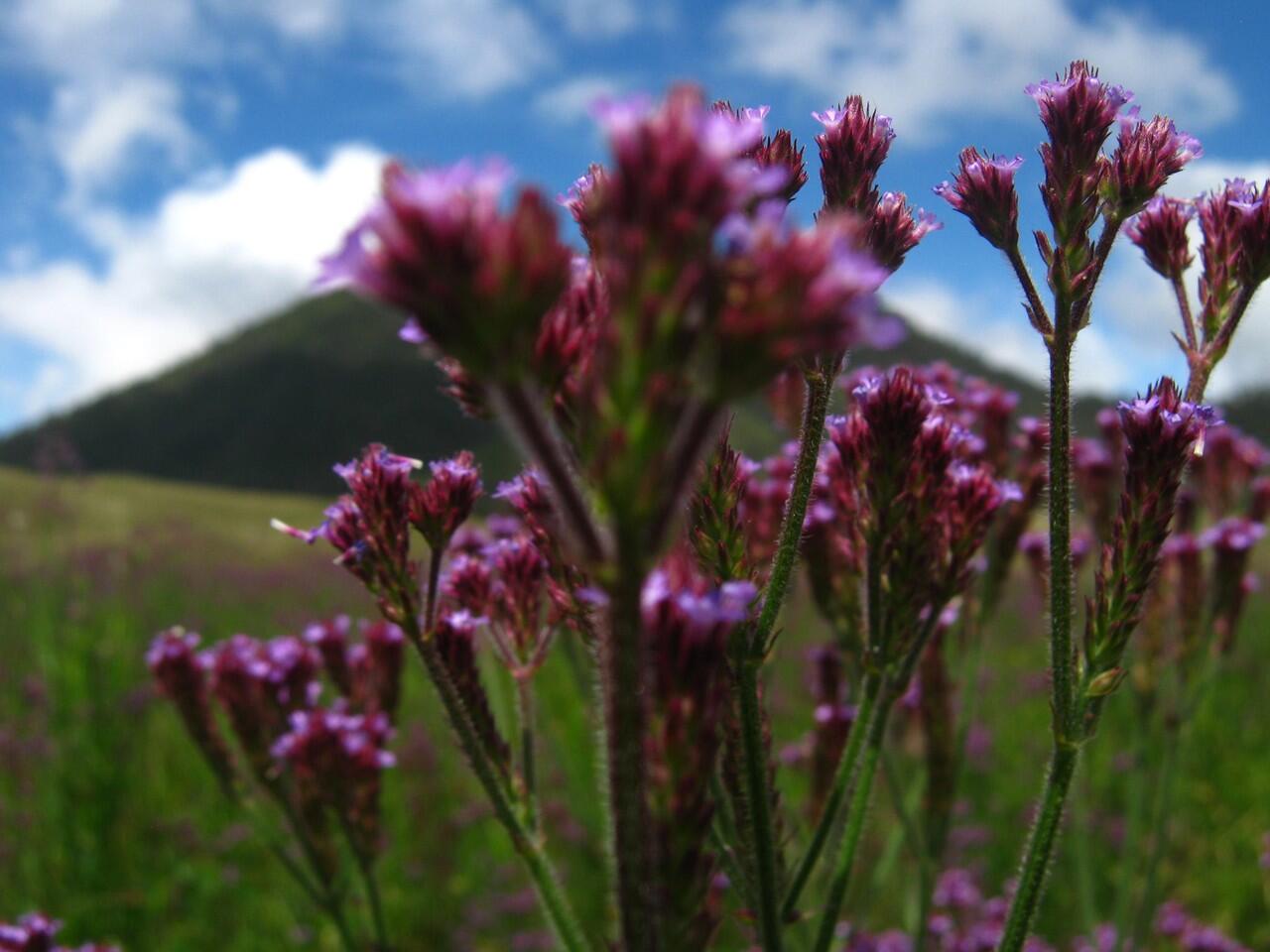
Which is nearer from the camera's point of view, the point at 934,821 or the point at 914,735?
the point at 934,821

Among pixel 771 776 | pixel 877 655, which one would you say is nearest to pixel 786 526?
pixel 877 655

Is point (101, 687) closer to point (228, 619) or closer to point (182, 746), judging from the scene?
point (182, 746)

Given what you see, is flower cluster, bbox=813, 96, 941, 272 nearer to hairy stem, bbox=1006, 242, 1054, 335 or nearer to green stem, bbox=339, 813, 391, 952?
hairy stem, bbox=1006, 242, 1054, 335

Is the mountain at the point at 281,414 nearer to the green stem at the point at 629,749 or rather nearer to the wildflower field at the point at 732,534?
the wildflower field at the point at 732,534

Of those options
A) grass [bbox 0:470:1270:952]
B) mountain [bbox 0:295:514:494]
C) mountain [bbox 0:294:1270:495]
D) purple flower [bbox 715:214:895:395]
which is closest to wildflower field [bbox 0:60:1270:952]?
purple flower [bbox 715:214:895:395]

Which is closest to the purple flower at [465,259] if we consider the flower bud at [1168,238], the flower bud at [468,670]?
the flower bud at [468,670]

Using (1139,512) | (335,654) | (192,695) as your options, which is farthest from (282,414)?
(1139,512)

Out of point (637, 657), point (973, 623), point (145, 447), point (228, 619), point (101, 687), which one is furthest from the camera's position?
point (145, 447)
